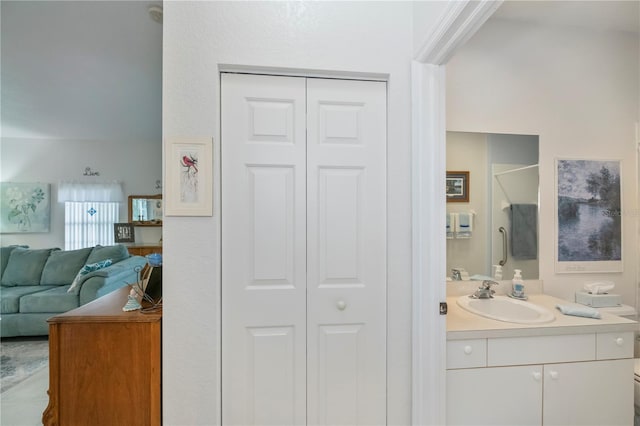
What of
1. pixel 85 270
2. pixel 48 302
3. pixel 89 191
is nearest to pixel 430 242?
pixel 85 270

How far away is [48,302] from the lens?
3.09 meters

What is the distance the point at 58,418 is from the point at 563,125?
337 cm

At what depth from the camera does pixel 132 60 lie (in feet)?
8.44

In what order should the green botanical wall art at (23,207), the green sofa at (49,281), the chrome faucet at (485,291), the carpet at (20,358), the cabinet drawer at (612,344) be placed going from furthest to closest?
the green botanical wall art at (23,207) < the green sofa at (49,281) < the carpet at (20,358) < the chrome faucet at (485,291) < the cabinet drawer at (612,344)

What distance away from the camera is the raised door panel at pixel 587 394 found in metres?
1.34

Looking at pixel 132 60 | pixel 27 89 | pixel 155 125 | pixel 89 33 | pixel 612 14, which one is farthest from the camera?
pixel 155 125

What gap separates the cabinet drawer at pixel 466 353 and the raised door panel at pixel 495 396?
0.03 m

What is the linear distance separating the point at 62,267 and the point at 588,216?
5578 millimetres

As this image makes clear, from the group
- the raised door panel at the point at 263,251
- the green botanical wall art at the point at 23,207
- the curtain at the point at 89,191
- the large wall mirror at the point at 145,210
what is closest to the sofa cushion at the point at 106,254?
the large wall mirror at the point at 145,210

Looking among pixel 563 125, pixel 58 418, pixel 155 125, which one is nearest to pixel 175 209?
pixel 58 418

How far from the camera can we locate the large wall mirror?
16.8ft

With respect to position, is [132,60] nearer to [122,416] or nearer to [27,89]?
[27,89]

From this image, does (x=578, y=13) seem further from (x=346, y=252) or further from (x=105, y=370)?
(x=105, y=370)

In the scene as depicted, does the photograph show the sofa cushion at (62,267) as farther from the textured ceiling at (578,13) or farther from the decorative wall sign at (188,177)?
the textured ceiling at (578,13)
